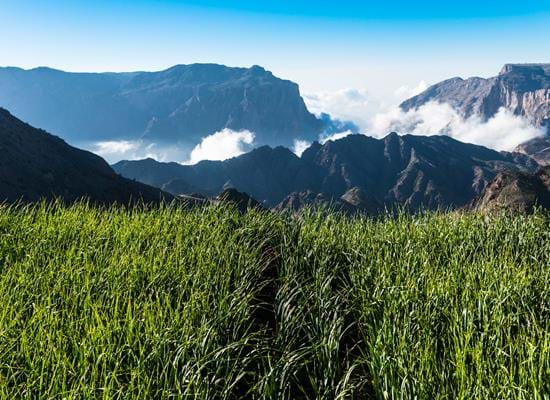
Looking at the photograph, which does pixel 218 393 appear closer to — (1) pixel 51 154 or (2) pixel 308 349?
(2) pixel 308 349

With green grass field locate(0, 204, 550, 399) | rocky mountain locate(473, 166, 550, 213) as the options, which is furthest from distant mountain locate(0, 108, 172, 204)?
green grass field locate(0, 204, 550, 399)

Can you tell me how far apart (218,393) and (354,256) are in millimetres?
3998

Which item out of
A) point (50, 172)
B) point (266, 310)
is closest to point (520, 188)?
point (266, 310)

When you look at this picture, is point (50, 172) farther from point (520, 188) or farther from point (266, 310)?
point (266, 310)

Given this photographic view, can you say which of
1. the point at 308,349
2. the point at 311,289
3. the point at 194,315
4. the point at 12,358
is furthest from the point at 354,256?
the point at 12,358

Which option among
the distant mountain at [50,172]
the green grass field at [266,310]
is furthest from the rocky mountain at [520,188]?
the green grass field at [266,310]

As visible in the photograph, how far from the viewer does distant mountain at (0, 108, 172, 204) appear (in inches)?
2655

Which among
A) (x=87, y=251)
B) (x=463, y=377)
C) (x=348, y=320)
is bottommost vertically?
(x=348, y=320)

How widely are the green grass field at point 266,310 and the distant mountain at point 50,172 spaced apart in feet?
197

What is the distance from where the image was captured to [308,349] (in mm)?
4906

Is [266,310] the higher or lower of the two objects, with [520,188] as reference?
higher

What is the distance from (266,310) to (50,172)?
3095 inches

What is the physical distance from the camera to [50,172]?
7538cm

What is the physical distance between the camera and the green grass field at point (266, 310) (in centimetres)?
393
